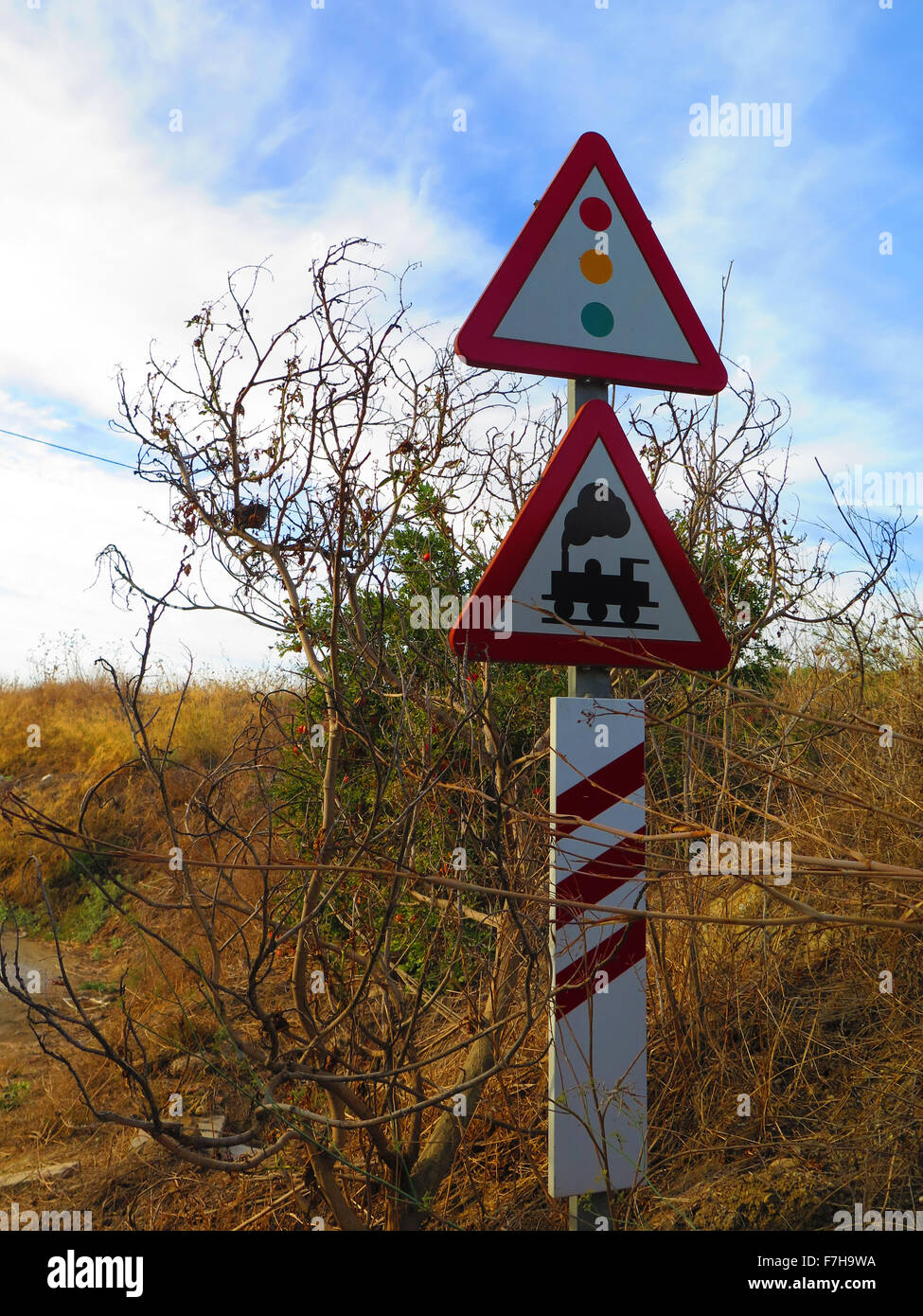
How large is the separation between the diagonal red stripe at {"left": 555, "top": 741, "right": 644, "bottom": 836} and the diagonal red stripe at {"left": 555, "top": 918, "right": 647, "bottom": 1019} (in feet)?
0.84

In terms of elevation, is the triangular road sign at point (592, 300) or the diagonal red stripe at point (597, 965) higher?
the triangular road sign at point (592, 300)

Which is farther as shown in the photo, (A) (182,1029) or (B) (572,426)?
(A) (182,1029)

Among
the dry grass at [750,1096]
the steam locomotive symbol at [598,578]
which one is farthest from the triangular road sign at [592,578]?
the dry grass at [750,1096]

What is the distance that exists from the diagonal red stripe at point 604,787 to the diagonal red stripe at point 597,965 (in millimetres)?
255

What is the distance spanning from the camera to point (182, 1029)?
441cm

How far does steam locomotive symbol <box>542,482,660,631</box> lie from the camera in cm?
201

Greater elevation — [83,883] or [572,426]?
[572,426]

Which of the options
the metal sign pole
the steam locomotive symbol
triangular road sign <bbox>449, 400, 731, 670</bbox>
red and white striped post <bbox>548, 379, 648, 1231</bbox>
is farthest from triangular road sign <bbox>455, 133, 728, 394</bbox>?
red and white striped post <bbox>548, 379, 648, 1231</bbox>

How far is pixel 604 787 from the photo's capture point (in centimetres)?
198

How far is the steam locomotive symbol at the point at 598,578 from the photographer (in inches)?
79.3

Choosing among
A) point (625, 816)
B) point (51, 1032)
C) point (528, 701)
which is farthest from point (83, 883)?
point (625, 816)

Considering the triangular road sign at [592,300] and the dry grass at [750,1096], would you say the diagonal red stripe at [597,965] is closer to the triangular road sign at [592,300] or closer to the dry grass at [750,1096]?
the dry grass at [750,1096]
